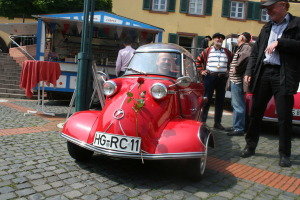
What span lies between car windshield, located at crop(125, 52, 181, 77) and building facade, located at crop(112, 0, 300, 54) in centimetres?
1740

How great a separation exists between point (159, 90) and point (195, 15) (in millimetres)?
19160

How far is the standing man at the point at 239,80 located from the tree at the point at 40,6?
18.2 metres

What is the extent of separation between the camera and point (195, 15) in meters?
21.4

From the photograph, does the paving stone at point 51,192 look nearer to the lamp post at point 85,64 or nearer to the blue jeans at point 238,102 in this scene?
the lamp post at point 85,64

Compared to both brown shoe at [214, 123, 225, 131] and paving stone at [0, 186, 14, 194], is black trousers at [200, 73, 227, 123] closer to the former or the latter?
brown shoe at [214, 123, 225, 131]

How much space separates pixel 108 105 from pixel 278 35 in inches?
97.3

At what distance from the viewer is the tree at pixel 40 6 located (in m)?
21.2

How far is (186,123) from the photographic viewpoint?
3.41 metres

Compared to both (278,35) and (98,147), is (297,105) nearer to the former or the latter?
(278,35)

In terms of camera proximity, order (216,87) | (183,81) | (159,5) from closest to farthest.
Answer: (183,81)
(216,87)
(159,5)

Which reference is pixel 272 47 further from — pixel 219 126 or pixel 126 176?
pixel 219 126

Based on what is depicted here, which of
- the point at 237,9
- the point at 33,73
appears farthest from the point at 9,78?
the point at 237,9

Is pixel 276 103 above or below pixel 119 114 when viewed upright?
above

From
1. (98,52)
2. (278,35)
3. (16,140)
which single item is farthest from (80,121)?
(98,52)
